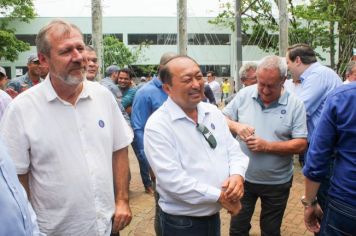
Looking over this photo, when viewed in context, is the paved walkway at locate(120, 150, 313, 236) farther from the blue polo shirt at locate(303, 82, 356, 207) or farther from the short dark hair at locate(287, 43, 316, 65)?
the blue polo shirt at locate(303, 82, 356, 207)

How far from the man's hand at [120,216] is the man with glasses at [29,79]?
11.2ft

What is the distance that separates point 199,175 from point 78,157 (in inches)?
29.3

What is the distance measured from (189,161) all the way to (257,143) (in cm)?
93

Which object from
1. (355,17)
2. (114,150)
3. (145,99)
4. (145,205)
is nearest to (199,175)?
(114,150)

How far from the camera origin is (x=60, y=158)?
218 centimetres

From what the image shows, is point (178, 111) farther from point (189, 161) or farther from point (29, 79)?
point (29, 79)

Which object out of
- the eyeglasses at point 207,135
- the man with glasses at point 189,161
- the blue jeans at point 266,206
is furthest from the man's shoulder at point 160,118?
the blue jeans at point 266,206

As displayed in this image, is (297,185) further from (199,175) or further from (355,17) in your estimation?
(355,17)

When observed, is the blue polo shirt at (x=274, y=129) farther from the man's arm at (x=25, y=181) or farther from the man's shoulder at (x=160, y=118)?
the man's arm at (x=25, y=181)

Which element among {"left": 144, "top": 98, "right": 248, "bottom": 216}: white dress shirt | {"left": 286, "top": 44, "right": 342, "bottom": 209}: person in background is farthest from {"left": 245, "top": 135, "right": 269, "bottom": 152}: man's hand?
{"left": 286, "top": 44, "right": 342, "bottom": 209}: person in background

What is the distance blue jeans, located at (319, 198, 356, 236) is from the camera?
7.18ft

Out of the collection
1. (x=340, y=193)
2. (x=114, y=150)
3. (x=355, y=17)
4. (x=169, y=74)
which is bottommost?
(x=340, y=193)

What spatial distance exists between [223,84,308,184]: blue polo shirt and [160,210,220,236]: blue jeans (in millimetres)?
880

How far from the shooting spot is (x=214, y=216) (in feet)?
8.46
